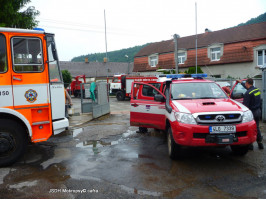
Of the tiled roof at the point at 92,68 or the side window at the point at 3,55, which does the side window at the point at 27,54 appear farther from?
the tiled roof at the point at 92,68

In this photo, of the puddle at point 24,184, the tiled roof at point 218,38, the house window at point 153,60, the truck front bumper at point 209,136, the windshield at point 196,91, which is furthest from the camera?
the house window at point 153,60

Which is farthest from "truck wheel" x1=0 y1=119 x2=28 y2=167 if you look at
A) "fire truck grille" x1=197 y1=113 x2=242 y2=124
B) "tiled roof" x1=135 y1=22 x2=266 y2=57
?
"tiled roof" x1=135 y1=22 x2=266 y2=57

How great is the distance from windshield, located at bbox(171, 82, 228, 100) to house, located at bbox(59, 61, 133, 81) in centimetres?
4948

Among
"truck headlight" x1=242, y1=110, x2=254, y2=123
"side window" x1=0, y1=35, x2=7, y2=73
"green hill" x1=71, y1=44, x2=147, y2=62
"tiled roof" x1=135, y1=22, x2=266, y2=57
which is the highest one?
"green hill" x1=71, y1=44, x2=147, y2=62

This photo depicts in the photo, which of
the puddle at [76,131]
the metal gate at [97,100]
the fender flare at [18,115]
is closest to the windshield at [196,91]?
the fender flare at [18,115]

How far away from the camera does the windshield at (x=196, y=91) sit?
6.19m

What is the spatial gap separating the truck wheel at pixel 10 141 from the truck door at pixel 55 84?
0.84m

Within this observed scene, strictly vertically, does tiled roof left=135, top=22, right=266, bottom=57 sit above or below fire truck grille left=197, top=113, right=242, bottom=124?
above

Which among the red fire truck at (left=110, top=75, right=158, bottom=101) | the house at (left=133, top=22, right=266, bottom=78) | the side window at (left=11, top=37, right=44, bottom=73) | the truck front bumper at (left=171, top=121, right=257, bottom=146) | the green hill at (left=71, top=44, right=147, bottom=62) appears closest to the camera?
the truck front bumper at (left=171, top=121, right=257, bottom=146)

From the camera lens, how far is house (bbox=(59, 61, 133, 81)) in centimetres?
5631

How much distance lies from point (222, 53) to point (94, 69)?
36.3 meters

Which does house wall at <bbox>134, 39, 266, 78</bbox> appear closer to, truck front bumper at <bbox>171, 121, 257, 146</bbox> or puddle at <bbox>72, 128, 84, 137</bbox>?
puddle at <bbox>72, 128, 84, 137</bbox>

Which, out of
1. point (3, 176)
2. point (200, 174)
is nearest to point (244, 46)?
point (200, 174)

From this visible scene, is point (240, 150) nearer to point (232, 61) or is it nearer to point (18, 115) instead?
point (18, 115)
